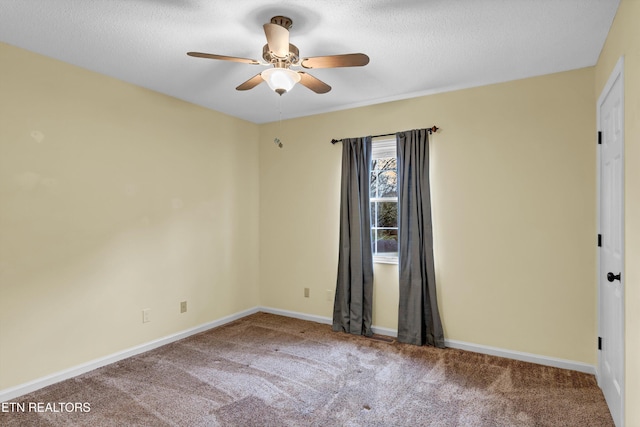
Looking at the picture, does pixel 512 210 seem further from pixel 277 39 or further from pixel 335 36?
pixel 277 39

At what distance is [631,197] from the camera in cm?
187

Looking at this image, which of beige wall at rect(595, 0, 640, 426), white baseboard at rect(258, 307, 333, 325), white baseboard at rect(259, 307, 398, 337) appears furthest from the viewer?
white baseboard at rect(258, 307, 333, 325)

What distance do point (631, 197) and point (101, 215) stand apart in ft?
12.1

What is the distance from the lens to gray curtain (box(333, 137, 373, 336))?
155 inches

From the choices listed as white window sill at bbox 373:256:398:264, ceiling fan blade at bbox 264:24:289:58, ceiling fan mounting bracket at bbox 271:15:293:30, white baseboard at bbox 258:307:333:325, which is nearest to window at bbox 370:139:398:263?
white window sill at bbox 373:256:398:264

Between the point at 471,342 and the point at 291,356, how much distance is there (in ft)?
5.49

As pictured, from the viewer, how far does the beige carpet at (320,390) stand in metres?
2.33

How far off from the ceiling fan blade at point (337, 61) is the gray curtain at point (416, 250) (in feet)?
5.33

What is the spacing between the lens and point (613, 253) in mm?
2355

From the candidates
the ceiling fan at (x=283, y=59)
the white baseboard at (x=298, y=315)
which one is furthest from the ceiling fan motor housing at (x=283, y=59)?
the white baseboard at (x=298, y=315)

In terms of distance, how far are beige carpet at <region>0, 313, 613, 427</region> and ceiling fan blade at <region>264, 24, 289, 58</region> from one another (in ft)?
7.36

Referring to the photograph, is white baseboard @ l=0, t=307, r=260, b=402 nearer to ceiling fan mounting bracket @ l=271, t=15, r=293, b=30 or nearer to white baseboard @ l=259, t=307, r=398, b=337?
white baseboard @ l=259, t=307, r=398, b=337

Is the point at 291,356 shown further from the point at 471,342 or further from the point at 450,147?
the point at 450,147

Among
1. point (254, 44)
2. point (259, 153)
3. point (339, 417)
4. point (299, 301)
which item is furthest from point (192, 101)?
point (339, 417)
